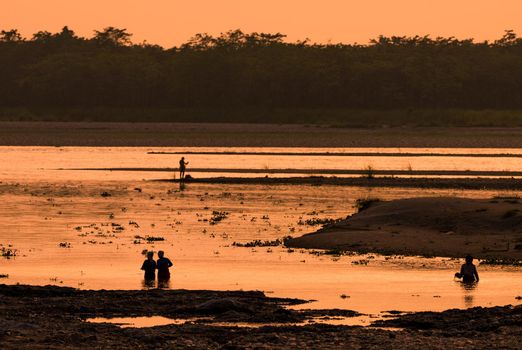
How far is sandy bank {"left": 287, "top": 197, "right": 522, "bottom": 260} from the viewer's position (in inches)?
1645

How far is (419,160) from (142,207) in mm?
45509

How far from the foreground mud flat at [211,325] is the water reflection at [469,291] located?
212 cm

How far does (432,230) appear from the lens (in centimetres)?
4500

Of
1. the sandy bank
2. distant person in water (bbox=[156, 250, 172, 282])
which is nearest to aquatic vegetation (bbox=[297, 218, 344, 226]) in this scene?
the sandy bank

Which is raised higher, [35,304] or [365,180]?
[365,180]

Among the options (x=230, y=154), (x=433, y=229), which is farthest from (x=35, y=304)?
(x=230, y=154)

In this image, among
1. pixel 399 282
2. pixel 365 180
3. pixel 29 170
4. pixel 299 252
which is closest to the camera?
pixel 399 282

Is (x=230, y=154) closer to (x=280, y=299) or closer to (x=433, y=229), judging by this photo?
(x=433, y=229)

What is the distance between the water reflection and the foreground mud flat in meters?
2.12

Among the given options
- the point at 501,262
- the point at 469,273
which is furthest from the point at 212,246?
the point at 469,273

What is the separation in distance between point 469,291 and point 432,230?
1202 cm

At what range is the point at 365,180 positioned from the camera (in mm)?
76000

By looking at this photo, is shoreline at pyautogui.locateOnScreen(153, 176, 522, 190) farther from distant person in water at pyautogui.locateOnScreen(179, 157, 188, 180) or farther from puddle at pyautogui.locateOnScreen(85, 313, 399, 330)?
puddle at pyautogui.locateOnScreen(85, 313, 399, 330)

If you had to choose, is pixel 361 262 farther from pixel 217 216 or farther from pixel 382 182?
pixel 382 182
